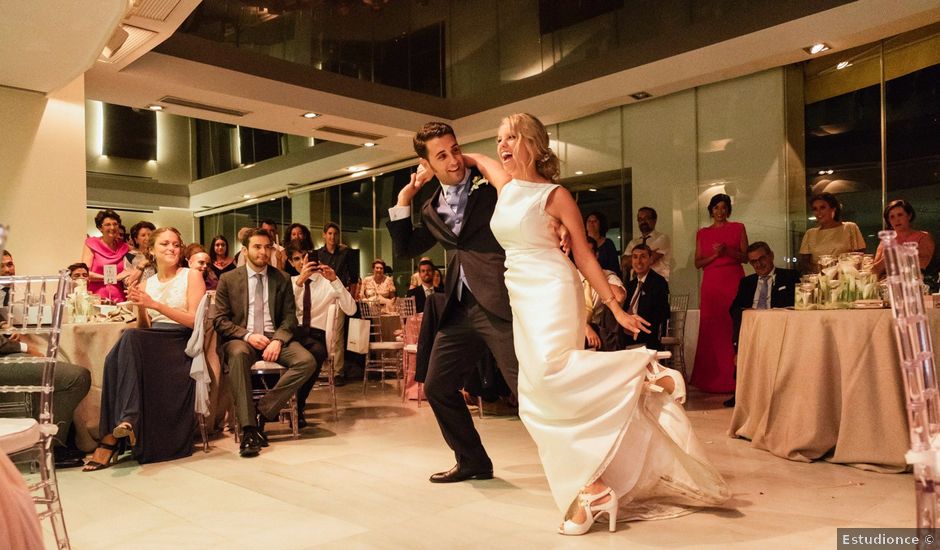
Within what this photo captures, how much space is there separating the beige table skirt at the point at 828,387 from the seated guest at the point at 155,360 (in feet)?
11.3

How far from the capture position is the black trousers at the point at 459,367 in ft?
11.1

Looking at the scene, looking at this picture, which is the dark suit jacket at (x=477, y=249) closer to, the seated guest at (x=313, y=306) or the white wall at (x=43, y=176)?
the seated guest at (x=313, y=306)

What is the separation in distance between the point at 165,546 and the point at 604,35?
714 cm

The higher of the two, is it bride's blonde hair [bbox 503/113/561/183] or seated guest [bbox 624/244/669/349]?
bride's blonde hair [bbox 503/113/561/183]

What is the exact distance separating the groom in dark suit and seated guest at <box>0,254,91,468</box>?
6.78 ft

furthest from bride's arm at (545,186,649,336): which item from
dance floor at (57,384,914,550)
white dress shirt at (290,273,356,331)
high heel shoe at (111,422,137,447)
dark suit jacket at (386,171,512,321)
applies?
white dress shirt at (290,273,356,331)

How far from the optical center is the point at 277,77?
26.3 feet

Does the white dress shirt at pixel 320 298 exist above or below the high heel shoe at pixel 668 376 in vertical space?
above

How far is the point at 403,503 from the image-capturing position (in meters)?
3.24

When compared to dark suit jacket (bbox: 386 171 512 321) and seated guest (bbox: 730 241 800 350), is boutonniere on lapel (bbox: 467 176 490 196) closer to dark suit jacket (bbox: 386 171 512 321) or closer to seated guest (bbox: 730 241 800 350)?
dark suit jacket (bbox: 386 171 512 321)

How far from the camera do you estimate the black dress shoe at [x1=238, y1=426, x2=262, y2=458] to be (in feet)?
14.5

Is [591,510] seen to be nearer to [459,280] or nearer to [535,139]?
[459,280]

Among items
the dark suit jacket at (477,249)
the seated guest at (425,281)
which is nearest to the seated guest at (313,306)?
the dark suit jacket at (477,249)

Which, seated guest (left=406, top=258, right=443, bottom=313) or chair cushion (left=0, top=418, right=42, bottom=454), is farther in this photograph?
Result: seated guest (left=406, top=258, right=443, bottom=313)
